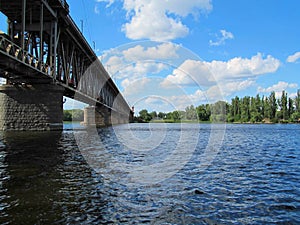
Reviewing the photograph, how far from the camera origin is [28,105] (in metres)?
38.4

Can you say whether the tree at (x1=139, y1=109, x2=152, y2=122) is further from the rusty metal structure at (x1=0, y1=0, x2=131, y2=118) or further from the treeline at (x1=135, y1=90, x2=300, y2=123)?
the rusty metal structure at (x1=0, y1=0, x2=131, y2=118)

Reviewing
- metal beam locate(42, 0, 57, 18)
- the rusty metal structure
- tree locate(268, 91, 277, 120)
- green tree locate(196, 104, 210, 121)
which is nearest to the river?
the rusty metal structure

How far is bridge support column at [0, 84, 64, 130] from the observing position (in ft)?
126

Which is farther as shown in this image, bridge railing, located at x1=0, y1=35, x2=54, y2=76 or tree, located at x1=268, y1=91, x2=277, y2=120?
tree, located at x1=268, y1=91, x2=277, y2=120

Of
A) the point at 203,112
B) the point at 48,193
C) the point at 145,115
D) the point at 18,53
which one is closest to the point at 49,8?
the point at 18,53

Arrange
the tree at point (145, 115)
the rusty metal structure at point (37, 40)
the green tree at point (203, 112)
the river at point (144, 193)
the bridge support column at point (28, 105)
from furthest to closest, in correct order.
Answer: the tree at point (145, 115) < the green tree at point (203, 112) < the bridge support column at point (28, 105) < the rusty metal structure at point (37, 40) < the river at point (144, 193)

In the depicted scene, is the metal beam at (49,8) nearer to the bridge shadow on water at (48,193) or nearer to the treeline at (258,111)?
the bridge shadow on water at (48,193)

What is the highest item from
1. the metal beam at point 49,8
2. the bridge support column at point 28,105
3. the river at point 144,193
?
the metal beam at point 49,8

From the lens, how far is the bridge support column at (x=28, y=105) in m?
38.4

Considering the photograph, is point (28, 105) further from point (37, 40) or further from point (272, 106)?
point (272, 106)

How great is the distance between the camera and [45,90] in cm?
3866

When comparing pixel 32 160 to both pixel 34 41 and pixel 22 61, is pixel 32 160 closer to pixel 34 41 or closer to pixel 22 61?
pixel 22 61

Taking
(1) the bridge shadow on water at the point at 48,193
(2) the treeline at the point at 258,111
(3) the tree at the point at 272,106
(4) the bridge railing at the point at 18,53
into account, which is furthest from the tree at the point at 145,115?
(1) the bridge shadow on water at the point at 48,193

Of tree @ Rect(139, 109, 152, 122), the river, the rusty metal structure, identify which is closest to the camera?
the river
